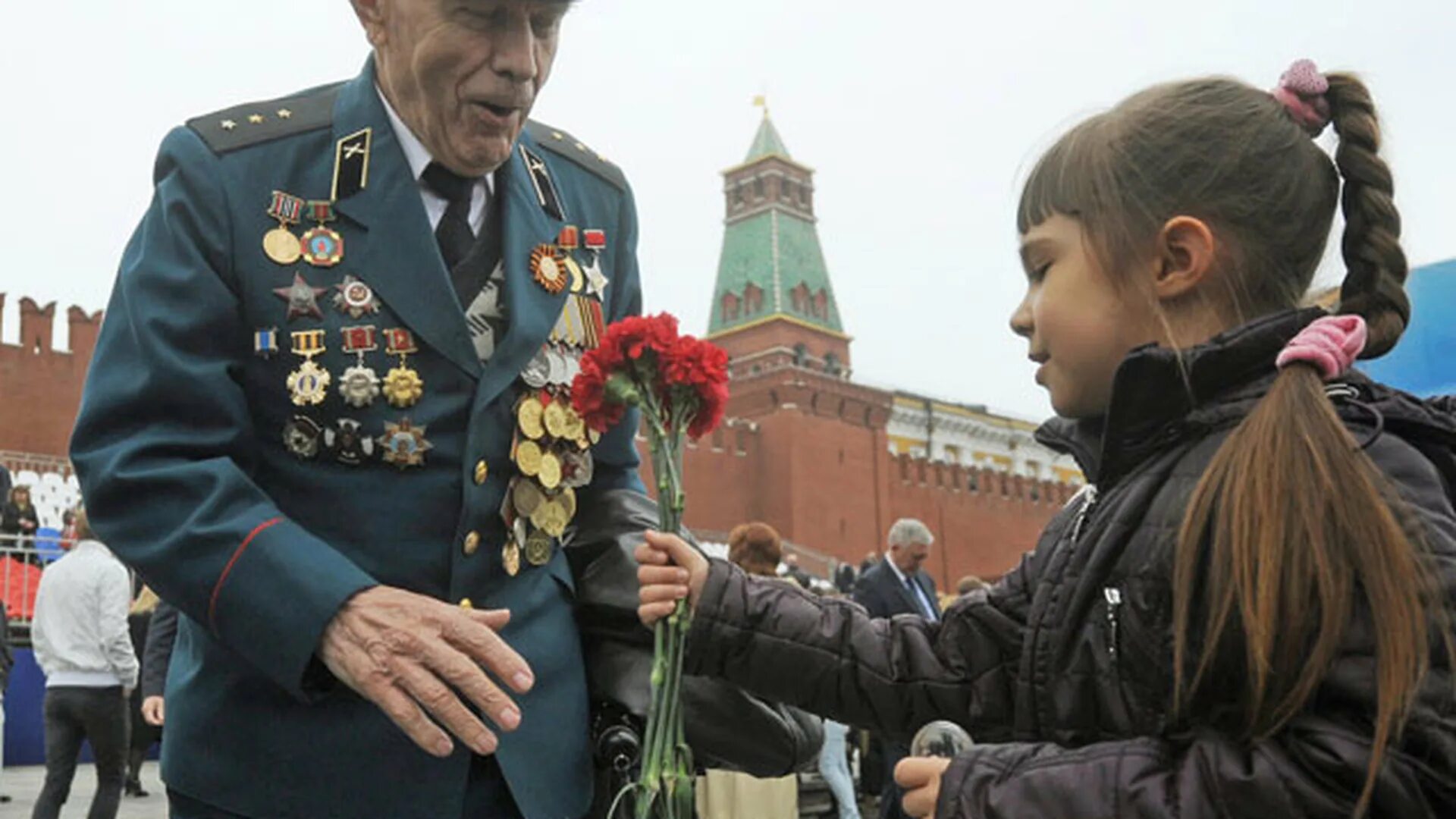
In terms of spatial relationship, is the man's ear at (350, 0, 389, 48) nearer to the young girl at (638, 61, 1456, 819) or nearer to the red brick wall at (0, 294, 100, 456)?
the young girl at (638, 61, 1456, 819)

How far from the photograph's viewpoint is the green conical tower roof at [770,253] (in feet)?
148

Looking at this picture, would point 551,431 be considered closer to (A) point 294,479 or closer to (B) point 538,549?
(B) point 538,549

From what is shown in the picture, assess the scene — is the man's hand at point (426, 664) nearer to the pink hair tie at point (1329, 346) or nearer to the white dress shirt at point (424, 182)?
the white dress shirt at point (424, 182)

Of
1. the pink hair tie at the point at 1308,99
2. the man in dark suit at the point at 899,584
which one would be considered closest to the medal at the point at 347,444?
the pink hair tie at the point at 1308,99

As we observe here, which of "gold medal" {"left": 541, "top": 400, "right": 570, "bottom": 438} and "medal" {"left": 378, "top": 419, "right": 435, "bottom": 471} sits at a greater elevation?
"gold medal" {"left": 541, "top": 400, "right": 570, "bottom": 438}

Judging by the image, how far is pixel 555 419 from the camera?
72.2 inches

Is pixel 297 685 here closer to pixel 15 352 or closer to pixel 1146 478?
pixel 1146 478

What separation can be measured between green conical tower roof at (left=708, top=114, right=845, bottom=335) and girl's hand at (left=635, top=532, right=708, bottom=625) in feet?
A: 140

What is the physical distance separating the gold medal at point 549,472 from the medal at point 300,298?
1.07ft

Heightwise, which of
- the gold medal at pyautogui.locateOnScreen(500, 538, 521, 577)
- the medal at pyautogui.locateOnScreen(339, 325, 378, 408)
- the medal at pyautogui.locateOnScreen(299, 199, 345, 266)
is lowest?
the gold medal at pyautogui.locateOnScreen(500, 538, 521, 577)

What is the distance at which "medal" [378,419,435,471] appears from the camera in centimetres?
172

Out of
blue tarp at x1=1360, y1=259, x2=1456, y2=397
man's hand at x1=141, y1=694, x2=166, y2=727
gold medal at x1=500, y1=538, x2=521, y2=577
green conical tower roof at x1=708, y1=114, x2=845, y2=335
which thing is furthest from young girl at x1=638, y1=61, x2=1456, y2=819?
green conical tower roof at x1=708, y1=114, x2=845, y2=335

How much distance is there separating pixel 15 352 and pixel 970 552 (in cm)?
2299

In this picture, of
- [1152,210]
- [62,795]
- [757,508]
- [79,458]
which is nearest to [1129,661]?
[1152,210]
